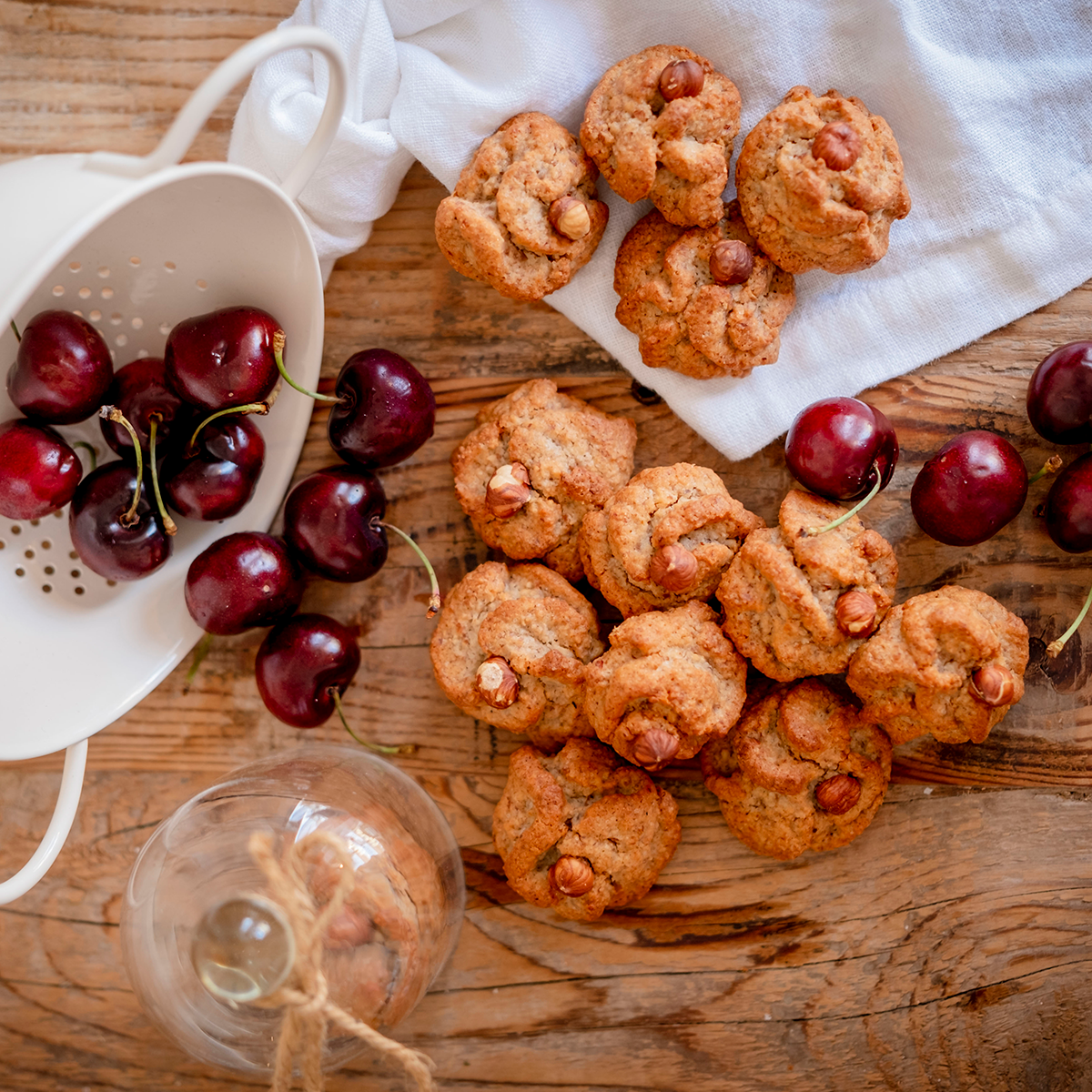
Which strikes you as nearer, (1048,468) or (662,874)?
(1048,468)

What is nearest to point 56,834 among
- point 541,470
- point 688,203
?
point 541,470

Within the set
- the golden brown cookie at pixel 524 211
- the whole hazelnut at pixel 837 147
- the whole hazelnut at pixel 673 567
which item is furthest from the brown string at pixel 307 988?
the whole hazelnut at pixel 837 147

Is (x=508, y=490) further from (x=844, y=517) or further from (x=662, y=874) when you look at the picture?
(x=662, y=874)

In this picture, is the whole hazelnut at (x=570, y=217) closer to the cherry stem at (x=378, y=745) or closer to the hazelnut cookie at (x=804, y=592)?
the hazelnut cookie at (x=804, y=592)

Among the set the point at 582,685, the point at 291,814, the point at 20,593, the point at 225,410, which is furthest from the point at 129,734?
the point at 582,685

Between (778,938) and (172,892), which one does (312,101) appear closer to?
(172,892)

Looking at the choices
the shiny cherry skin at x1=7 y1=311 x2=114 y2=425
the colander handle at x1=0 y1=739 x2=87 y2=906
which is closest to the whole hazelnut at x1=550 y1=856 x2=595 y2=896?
the colander handle at x1=0 y1=739 x2=87 y2=906

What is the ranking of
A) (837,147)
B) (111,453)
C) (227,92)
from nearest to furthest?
(227,92) → (837,147) → (111,453)
